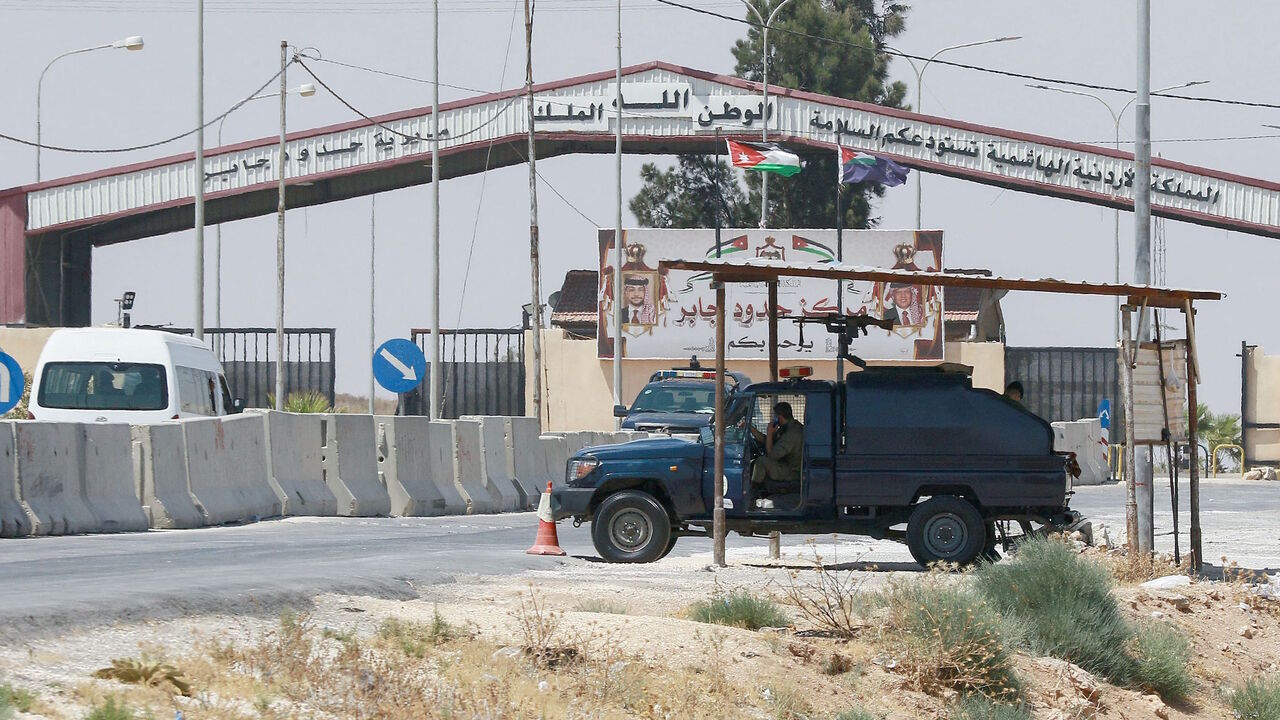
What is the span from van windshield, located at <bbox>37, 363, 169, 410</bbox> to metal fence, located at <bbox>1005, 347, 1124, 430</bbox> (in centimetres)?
3625

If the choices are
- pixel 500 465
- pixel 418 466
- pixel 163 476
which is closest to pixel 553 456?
pixel 500 465

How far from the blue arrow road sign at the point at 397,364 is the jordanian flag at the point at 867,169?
2541 centimetres

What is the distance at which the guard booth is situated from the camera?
16.4 m

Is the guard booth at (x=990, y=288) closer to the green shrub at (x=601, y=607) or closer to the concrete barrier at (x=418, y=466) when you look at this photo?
the green shrub at (x=601, y=607)

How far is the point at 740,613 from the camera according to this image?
12.6m

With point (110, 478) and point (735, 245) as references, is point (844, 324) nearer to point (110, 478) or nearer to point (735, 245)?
point (110, 478)

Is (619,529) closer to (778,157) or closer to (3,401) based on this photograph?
(3,401)

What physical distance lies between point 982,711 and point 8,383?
1359 centimetres

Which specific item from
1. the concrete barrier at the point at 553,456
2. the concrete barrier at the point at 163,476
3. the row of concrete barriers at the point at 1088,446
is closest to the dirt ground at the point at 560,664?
the concrete barrier at the point at 163,476

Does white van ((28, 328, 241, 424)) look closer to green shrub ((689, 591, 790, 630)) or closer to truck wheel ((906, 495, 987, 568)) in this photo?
truck wheel ((906, 495, 987, 568))

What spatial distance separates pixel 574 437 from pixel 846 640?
67.1 ft

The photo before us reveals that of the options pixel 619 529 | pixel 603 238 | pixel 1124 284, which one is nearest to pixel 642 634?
pixel 619 529

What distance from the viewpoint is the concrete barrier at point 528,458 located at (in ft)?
95.7

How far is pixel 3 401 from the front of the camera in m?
20.9
